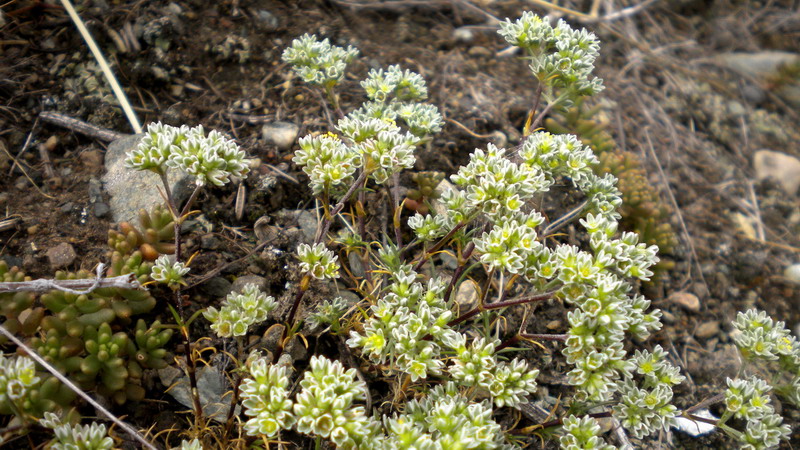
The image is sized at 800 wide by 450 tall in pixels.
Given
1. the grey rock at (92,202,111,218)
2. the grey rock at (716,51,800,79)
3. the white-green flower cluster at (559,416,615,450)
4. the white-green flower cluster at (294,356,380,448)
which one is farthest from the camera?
the grey rock at (716,51,800,79)

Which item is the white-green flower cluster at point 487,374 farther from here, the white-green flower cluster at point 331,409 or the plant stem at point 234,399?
the plant stem at point 234,399

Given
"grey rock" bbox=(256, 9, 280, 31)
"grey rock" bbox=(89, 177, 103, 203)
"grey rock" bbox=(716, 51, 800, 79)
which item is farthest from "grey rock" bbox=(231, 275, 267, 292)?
"grey rock" bbox=(716, 51, 800, 79)

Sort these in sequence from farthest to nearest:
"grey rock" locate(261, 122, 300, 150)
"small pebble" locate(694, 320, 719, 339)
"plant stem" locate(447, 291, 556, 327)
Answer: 1. "small pebble" locate(694, 320, 719, 339)
2. "grey rock" locate(261, 122, 300, 150)
3. "plant stem" locate(447, 291, 556, 327)

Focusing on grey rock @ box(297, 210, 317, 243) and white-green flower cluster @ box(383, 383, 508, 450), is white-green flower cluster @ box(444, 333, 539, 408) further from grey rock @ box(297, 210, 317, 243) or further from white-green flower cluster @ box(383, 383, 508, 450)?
grey rock @ box(297, 210, 317, 243)

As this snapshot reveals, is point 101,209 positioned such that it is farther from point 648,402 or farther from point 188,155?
point 648,402

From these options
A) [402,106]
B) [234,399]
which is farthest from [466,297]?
[234,399]

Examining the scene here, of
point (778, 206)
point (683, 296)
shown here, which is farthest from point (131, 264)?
point (778, 206)

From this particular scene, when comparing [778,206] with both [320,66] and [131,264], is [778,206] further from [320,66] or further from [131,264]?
[131,264]
